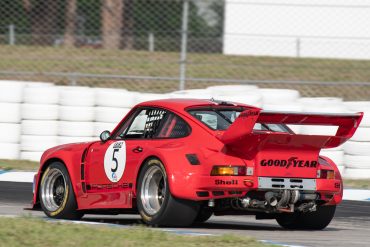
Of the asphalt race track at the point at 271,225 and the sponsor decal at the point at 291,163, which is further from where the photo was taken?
the sponsor decal at the point at 291,163

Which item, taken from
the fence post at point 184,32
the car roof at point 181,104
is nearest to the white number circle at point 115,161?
the car roof at point 181,104

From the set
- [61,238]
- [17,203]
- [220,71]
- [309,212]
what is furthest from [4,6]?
[61,238]

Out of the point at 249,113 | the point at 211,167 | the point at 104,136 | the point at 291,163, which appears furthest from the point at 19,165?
the point at 249,113

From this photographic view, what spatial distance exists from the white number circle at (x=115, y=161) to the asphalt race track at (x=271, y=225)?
474 millimetres

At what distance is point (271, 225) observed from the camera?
963cm

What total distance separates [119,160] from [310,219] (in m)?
1.85

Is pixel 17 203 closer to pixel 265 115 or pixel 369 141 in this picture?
pixel 265 115

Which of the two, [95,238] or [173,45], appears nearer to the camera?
[95,238]

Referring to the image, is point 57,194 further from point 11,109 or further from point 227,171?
point 11,109

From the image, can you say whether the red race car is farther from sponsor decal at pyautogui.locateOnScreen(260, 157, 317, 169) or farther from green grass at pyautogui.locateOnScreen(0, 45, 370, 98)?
green grass at pyautogui.locateOnScreen(0, 45, 370, 98)

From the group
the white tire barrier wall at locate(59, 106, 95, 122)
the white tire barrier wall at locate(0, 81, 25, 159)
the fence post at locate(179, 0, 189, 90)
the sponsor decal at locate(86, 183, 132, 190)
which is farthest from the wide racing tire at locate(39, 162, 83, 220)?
the fence post at locate(179, 0, 189, 90)

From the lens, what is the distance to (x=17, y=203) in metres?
10.8

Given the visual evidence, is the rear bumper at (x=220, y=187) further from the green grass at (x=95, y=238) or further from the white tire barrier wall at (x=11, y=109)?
the white tire barrier wall at (x=11, y=109)

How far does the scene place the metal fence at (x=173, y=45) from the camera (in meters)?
17.7
